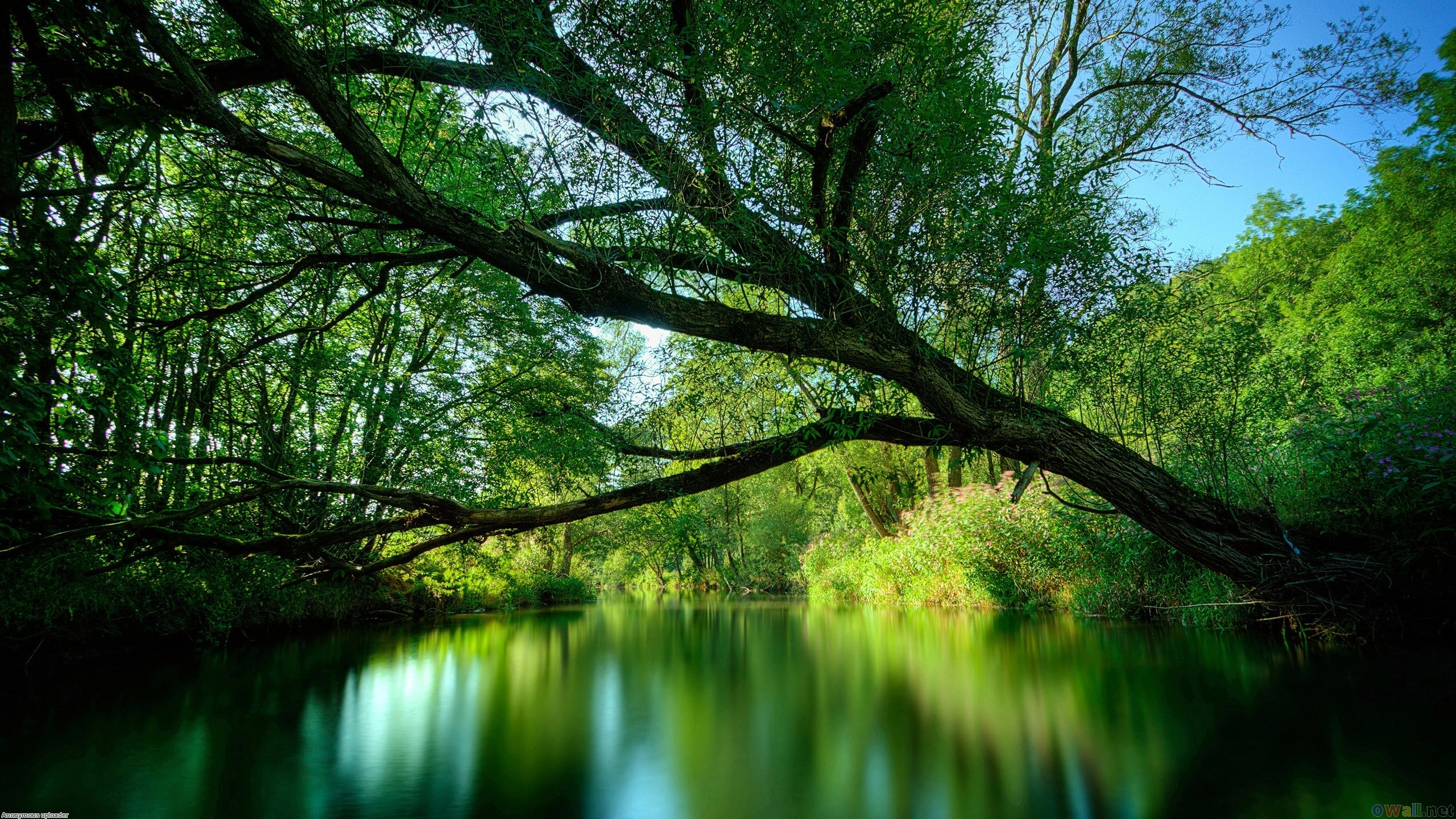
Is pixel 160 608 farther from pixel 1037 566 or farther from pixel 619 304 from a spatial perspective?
pixel 1037 566

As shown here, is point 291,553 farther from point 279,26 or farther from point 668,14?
point 668,14

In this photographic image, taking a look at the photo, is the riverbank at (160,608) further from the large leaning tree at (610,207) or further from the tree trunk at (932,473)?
the tree trunk at (932,473)

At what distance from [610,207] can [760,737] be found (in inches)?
146

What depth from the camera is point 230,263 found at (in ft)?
16.4

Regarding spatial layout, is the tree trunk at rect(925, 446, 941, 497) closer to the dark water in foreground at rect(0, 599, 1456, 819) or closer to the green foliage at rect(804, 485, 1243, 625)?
the green foliage at rect(804, 485, 1243, 625)

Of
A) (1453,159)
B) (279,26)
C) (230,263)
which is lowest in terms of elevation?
(230,263)

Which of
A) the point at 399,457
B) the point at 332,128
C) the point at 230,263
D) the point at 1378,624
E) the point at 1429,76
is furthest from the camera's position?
the point at 1429,76

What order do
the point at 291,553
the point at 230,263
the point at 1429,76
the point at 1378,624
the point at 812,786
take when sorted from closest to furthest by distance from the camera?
the point at 812,786
the point at 230,263
the point at 1378,624
the point at 291,553
the point at 1429,76

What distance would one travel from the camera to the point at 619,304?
4047 mm

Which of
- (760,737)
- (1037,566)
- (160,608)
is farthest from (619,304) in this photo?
(1037,566)

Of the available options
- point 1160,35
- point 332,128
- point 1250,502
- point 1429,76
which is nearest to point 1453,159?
point 1429,76

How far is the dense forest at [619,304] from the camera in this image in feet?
11.2

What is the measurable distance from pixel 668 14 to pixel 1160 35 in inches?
373

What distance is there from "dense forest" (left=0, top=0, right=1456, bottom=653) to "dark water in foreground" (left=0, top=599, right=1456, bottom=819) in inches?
49.1
